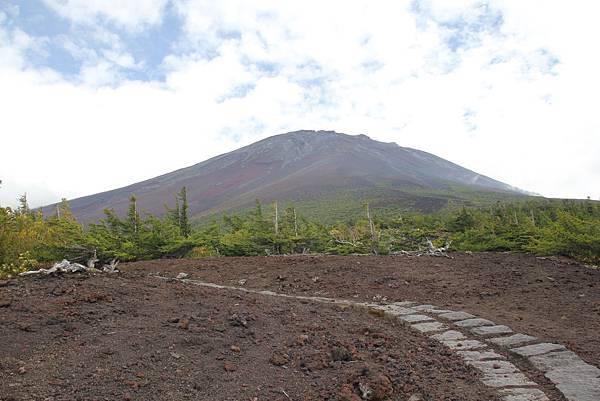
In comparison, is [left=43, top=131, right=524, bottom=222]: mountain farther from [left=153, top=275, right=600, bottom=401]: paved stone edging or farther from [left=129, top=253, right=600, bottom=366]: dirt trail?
[left=153, top=275, right=600, bottom=401]: paved stone edging

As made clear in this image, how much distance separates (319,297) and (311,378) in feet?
12.2

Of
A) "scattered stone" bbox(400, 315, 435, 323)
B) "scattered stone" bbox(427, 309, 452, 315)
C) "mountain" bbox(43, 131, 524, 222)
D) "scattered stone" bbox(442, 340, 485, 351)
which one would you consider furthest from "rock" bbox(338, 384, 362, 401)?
"mountain" bbox(43, 131, 524, 222)

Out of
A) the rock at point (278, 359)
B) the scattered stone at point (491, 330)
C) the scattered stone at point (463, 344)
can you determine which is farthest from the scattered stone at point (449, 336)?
the rock at point (278, 359)

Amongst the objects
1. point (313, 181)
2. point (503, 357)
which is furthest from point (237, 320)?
point (313, 181)

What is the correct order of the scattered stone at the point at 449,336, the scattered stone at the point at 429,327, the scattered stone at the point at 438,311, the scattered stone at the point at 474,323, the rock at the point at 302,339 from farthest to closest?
the scattered stone at the point at 438,311
the scattered stone at the point at 474,323
the scattered stone at the point at 429,327
the scattered stone at the point at 449,336
the rock at the point at 302,339

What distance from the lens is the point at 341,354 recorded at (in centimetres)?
408

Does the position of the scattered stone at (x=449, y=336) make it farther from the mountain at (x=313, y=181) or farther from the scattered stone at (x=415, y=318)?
the mountain at (x=313, y=181)

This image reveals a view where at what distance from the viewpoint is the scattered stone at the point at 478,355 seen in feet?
15.1

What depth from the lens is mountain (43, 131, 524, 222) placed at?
68438 millimetres

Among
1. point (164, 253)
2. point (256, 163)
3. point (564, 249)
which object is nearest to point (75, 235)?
point (164, 253)

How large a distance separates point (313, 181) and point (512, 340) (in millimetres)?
86852

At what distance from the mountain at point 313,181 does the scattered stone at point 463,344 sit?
149 feet

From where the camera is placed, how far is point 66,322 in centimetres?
416

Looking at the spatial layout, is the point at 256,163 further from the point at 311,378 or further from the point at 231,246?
the point at 311,378
